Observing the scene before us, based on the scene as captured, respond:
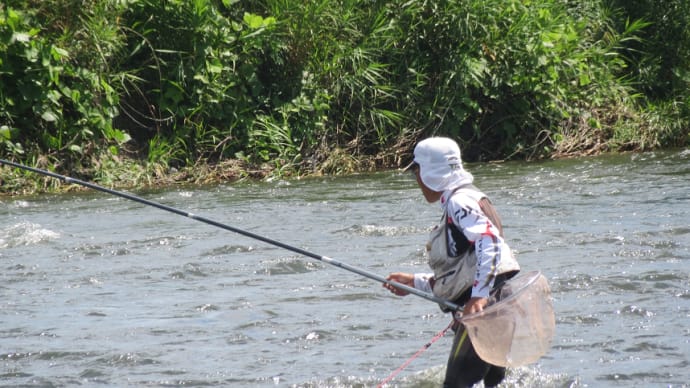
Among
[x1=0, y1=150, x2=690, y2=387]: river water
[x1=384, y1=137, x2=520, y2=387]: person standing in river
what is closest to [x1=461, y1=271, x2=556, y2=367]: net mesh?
[x1=384, y1=137, x2=520, y2=387]: person standing in river

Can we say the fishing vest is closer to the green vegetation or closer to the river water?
the river water

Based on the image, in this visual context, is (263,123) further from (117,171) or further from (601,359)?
(601,359)

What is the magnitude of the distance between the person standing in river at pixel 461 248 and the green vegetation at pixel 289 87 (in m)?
8.32

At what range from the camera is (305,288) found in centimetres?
744

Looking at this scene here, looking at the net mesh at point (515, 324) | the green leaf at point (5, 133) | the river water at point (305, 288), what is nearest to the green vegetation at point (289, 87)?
the green leaf at point (5, 133)

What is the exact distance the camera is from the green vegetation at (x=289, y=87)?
41.4 feet

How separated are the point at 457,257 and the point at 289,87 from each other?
973cm

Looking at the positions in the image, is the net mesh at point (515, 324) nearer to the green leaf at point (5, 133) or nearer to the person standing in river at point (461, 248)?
the person standing in river at point (461, 248)

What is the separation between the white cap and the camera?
4.64 meters

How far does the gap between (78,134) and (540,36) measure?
19.9 ft

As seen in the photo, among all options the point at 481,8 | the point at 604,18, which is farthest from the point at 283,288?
the point at 604,18

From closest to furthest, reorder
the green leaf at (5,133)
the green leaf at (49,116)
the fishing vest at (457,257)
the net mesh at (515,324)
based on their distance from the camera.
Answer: the net mesh at (515,324) → the fishing vest at (457,257) → the green leaf at (5,133) → the green leaf at (49,116)

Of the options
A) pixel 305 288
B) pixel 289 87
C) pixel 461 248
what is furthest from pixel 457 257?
pixel 289 87

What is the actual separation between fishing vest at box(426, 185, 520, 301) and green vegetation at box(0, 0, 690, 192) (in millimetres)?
8364
